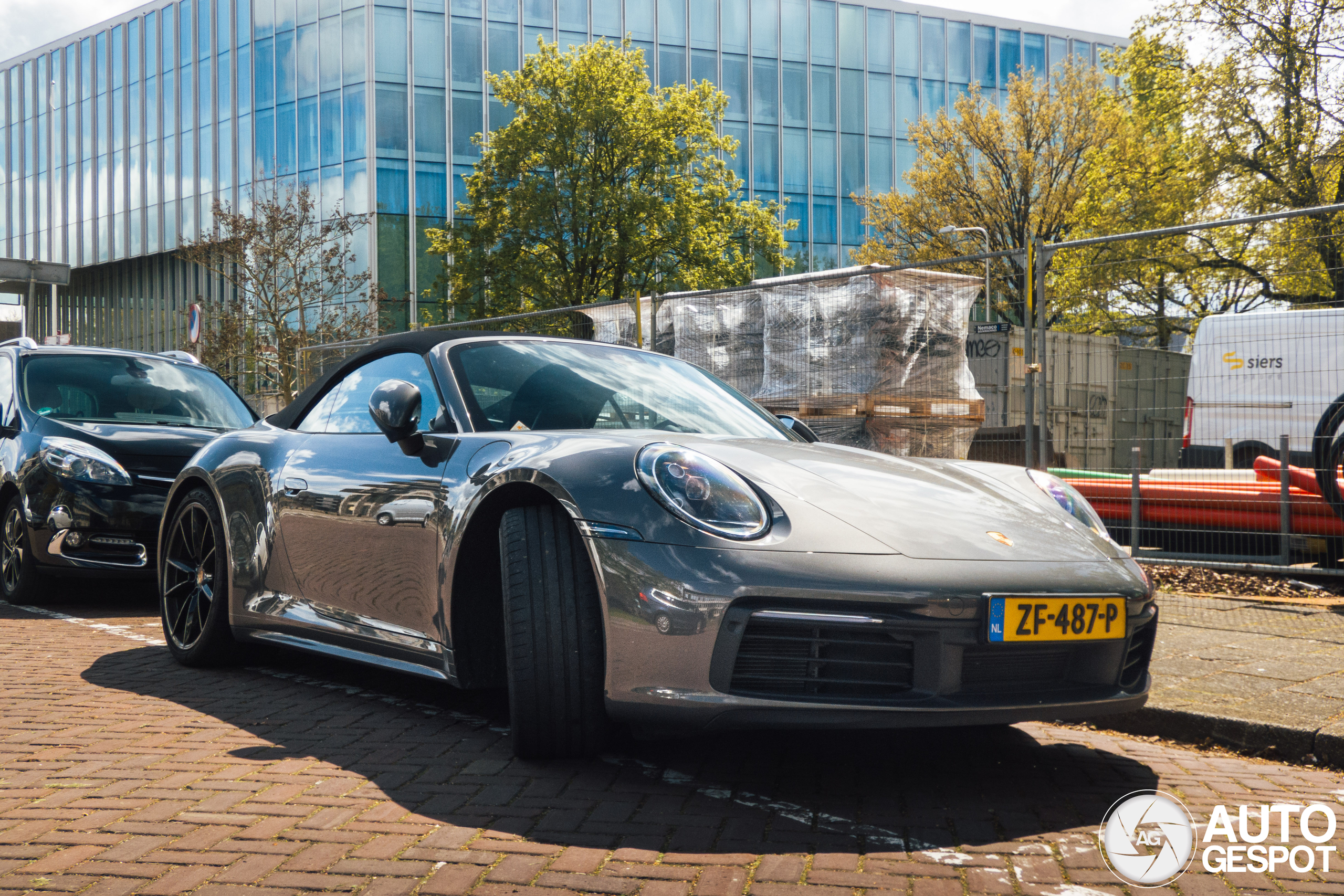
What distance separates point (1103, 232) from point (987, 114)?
185 inches

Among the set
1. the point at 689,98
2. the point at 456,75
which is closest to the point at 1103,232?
the point at 689,98

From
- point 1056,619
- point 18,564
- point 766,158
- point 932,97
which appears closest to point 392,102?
point 766,158

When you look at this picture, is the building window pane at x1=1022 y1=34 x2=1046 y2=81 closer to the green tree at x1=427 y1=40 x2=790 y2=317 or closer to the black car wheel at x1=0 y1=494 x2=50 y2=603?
the green tree at x1=427 y1=40 x2=790 y2=317

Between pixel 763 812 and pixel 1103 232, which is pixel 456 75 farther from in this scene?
pixel 763 812

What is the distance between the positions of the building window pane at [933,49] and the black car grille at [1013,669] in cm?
4279

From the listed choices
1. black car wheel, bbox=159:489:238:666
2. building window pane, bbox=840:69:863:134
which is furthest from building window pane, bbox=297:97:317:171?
black car wheel, bbox=159:489:238:666

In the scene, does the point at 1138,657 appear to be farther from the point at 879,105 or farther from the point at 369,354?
the point at 879,105

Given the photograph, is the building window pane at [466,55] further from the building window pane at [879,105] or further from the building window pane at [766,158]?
the building window pane at [879,105]

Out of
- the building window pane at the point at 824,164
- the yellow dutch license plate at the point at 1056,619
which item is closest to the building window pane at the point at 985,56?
the building window pane at the point at 824,164

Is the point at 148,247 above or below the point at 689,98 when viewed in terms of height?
below

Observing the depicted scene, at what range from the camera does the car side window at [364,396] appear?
4.11 meters

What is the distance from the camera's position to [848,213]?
138 ft

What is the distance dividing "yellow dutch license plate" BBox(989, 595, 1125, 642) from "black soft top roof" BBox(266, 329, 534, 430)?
2092 millimetres

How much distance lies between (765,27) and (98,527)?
37550 mm
